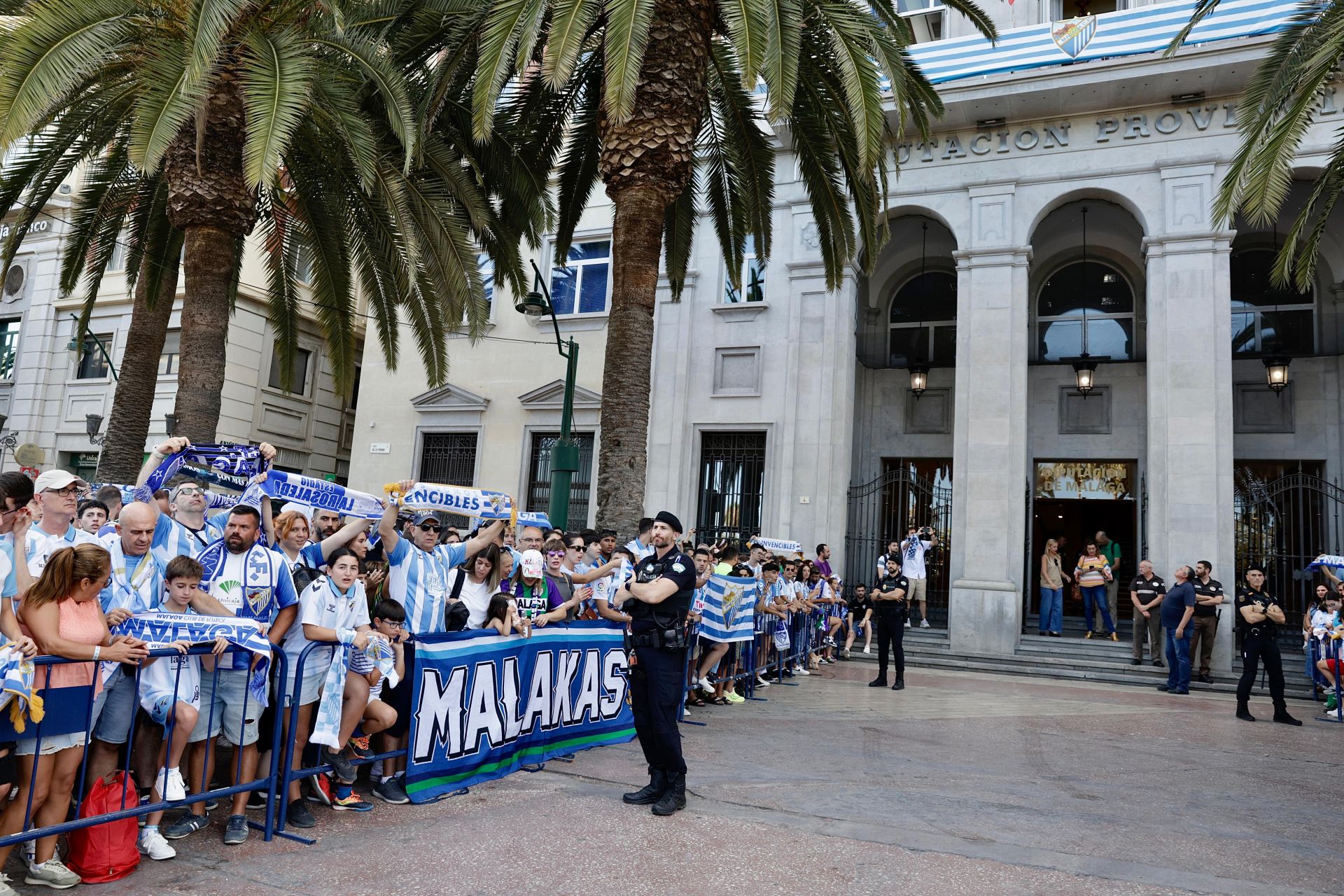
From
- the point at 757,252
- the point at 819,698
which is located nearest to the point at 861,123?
the point at 757,252

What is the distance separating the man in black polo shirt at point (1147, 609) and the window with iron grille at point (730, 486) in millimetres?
7167

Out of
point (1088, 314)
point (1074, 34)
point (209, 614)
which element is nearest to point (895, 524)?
point (1088, 314)

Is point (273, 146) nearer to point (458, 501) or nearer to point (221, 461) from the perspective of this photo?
point (221, 461)

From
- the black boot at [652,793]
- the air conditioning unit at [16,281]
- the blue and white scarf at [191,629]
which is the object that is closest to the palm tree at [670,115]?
the black boot at [652,793]

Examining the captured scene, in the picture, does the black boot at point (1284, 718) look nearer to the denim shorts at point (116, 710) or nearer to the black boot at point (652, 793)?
the black boot at point (652, 793)

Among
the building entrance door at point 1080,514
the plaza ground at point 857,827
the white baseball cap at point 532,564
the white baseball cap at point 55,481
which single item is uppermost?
the building entrance door at point 1080,514

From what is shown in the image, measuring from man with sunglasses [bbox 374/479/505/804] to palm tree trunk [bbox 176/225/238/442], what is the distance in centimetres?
548

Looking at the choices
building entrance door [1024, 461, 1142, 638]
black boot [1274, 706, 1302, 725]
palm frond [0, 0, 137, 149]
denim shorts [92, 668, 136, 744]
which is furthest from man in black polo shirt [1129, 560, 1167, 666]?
palm frond [0, 0, 137, 149]

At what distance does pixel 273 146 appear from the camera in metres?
9.10

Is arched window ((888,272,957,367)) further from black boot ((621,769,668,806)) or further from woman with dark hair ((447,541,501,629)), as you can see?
black boot ((621,769,668,806))

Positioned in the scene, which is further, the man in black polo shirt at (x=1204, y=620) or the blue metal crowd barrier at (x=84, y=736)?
the man in black polo shirt at (x=1204, y=620)

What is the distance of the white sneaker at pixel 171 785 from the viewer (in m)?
4.92

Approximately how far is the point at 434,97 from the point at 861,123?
17.1 feet

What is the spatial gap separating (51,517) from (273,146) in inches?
199
